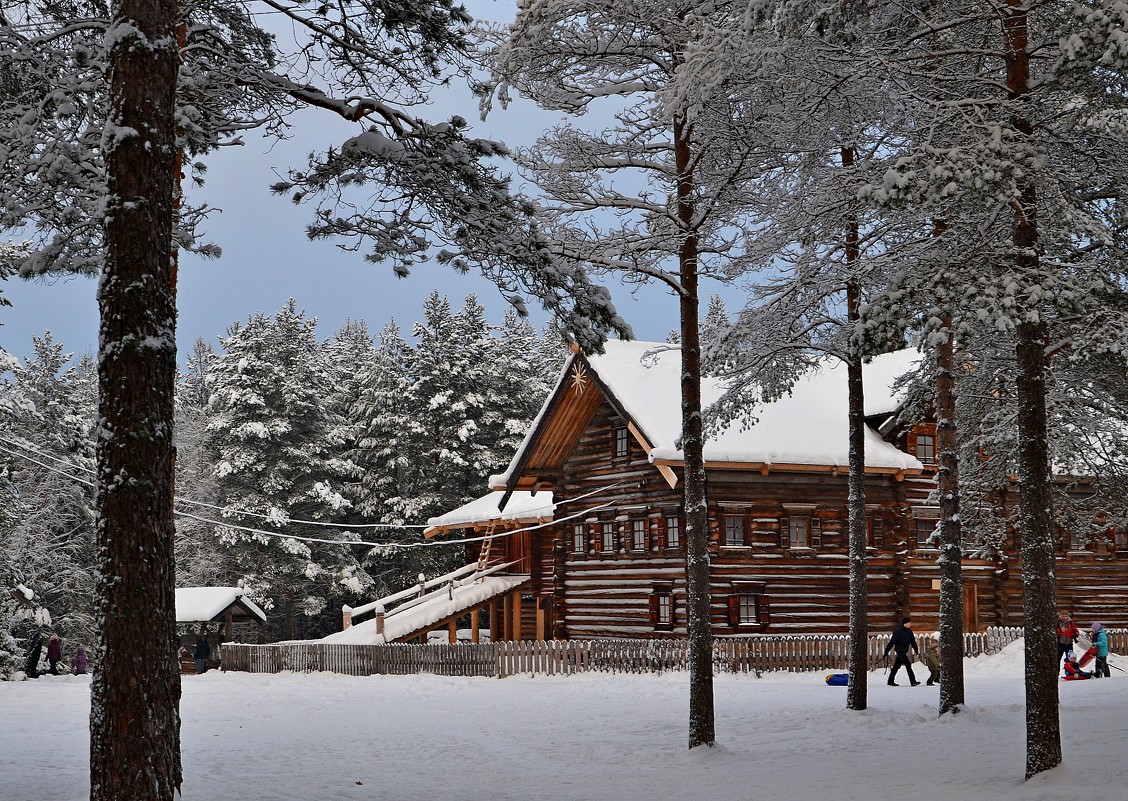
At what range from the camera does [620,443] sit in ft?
113

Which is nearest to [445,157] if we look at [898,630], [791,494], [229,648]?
[898,630]

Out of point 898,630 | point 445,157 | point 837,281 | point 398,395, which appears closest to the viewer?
point 445,157

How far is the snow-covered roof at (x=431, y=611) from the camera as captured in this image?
34.7 meters

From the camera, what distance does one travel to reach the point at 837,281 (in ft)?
57.4

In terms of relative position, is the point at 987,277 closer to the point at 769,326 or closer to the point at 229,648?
the point at 769,326

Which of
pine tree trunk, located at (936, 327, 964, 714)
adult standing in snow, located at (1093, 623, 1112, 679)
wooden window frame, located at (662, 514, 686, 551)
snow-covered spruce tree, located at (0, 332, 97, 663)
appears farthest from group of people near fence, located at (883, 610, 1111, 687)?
snow-covered spruce tree, located at (0, 332, 97, 663)

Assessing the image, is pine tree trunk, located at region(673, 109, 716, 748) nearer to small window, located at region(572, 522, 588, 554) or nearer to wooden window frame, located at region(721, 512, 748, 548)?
wooden window frame, located at region(721, 512, 748, 548)

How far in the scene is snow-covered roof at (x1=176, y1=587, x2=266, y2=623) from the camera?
37188mm

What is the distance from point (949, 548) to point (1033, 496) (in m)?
6.04

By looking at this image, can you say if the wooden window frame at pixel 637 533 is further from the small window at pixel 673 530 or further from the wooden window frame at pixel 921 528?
the wooden window frame at pixel 921 528

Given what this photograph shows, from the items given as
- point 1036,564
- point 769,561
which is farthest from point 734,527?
point 1036,564

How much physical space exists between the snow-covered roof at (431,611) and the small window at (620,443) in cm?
641

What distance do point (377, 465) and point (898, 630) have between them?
108 ft

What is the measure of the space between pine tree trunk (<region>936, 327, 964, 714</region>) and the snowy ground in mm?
632
